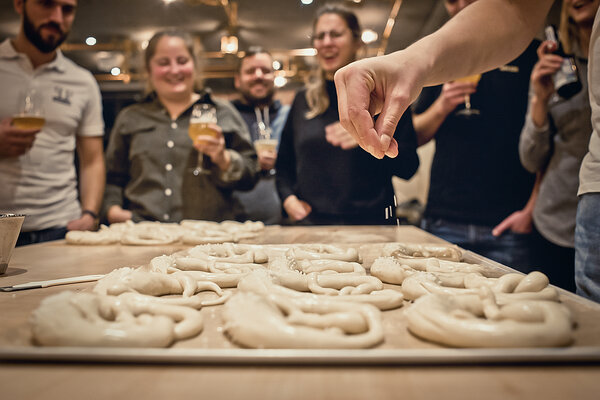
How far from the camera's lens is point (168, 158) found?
305 centimetres

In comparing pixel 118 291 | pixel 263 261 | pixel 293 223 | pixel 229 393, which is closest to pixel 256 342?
pixel 229 393

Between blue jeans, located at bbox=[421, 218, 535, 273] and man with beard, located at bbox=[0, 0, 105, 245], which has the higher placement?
man with beard, located at bbox=[0, 0, 105, 245]

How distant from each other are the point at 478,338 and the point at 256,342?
37cm

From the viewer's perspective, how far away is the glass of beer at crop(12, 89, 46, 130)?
2086 millimetres

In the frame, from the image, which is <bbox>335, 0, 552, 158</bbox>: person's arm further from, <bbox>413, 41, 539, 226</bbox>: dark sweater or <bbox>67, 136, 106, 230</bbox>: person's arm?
<bbox>67, 136, 106, 230</bbox>: person's arm

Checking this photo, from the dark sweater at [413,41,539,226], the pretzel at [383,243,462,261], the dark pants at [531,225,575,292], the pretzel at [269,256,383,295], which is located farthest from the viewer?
the dark sweater at [413,41,539,226]

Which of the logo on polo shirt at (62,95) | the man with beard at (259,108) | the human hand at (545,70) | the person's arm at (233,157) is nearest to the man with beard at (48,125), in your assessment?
the logo on polo shirt at (62,95)

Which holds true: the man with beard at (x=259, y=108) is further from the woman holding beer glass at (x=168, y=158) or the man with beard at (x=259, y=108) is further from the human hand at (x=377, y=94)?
the human hand at (x=377, y=94)

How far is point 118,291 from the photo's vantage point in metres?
0.97

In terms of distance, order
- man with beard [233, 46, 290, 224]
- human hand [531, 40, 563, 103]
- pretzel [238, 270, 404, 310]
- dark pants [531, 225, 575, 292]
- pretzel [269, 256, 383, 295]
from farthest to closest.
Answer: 1. man with beard [233, 46, 290, 224]
2. dark pants [531, 225, 575, 292]
3. human hand [531, 40, 563, 103]
4. pretzel [269, 256, 383, 295]
5. pretzel [238, 270, 404, 310]

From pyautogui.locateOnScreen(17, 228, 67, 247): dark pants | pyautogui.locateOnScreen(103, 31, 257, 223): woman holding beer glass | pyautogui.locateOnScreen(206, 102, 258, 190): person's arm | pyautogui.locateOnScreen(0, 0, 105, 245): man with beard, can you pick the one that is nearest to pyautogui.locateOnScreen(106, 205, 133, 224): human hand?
pyautogui.locateOnScreen(103, 31, 257, 223): woman holding beer glass

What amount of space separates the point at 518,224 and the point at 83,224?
104 inches

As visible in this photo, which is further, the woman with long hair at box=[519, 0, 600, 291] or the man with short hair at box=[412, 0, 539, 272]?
the man with short hair at box=[412, 0, 539, 272]

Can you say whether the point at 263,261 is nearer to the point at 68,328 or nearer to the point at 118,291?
the point at 118,291
